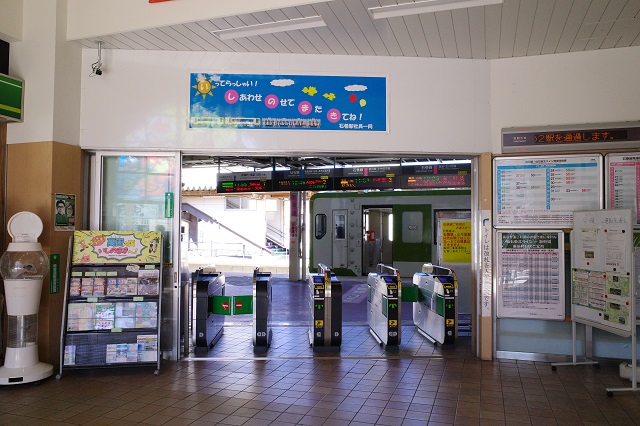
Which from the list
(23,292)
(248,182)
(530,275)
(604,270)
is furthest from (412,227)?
(23,292)

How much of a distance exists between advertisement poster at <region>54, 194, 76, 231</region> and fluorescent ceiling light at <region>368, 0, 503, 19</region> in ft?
12.5

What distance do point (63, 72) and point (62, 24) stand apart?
52 cm

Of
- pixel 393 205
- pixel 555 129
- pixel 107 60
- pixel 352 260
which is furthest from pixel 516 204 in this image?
pixel 352 260

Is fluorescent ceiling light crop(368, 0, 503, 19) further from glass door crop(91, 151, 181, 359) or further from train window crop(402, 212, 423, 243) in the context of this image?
train window crop(402, 212, 423, 243)

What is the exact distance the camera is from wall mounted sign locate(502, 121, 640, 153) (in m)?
5.68

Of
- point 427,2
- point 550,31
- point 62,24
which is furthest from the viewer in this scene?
point 62,24

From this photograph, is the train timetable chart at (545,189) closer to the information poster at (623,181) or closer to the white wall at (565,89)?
the information poster at (623,181)

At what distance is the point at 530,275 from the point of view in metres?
5.90

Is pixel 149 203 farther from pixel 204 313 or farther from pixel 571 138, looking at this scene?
pixel 571 138

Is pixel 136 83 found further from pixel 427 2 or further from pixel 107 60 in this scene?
pixel 427 2

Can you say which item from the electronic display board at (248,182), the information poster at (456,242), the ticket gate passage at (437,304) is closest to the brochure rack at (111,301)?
the ticket gate passage at (437,304)

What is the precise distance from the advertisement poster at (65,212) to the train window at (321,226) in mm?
9778

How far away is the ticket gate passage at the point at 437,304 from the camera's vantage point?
6617mm

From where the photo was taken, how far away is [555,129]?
586cm
